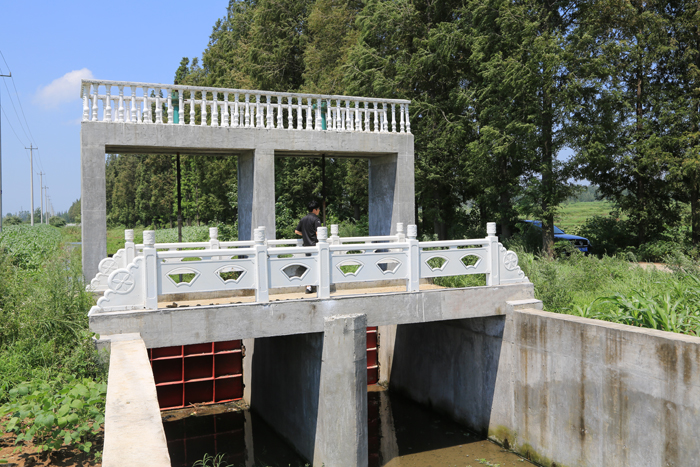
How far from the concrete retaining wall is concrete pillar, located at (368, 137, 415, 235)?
3.91 m

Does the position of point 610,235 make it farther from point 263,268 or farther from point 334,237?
point 263,268

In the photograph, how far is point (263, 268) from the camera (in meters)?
9.68

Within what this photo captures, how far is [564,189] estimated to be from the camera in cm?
2092

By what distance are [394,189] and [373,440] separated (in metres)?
7.02

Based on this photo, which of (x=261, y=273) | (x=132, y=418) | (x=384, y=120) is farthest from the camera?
(x=384, y=120)

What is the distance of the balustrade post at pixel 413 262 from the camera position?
35.8ft

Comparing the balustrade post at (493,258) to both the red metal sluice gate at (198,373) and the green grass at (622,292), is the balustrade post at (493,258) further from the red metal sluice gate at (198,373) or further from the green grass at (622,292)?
the red metal sluice gate at (198,373)

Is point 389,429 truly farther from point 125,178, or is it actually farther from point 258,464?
point 125,178

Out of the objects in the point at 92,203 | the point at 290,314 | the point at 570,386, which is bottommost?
the point at 570,386

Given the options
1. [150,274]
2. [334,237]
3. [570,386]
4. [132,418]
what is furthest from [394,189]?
[132,418]

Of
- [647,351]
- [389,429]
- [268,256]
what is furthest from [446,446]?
[268,256]

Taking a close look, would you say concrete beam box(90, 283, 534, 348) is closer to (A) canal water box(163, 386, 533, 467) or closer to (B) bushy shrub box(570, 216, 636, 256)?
(A) canal water box(163, 386, 533, 467)

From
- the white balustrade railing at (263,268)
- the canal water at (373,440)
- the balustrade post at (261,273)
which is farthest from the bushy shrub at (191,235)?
the balustrade post at (261,273)

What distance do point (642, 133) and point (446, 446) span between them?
14832mm
